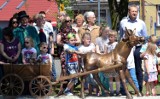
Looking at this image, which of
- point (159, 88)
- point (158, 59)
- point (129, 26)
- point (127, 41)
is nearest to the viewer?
point (127, 41)

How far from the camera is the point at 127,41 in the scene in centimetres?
984

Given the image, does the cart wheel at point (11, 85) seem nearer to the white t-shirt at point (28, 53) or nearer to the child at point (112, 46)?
the white t-shirt at point (28, 53)

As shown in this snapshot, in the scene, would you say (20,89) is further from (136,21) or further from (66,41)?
(136,21)

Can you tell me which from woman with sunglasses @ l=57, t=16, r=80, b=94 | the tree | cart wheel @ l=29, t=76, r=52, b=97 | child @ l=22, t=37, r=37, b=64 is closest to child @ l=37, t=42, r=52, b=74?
child @ l=22, t=37, r=37, b=64

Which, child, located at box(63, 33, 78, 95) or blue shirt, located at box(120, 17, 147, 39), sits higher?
blue shirt, located at box(120, 17, 147, 39)

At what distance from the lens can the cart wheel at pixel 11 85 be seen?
33.6 ft

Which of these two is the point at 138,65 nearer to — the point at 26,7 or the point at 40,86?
the point at 40,86

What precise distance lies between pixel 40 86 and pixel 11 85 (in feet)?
2.17

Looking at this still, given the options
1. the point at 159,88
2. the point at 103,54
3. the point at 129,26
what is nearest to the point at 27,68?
the point at 103,54

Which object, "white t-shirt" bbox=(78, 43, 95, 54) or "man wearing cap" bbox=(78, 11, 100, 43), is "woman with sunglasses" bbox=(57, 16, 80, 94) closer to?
"man wearing cap" bbox=(78, 11, 100, 43)

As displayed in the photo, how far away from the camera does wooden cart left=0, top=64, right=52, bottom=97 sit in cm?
1010

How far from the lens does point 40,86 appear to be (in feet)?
33.0

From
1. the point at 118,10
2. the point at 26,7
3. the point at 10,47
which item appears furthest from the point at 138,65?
the point at 26,7

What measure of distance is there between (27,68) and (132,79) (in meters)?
2.24
